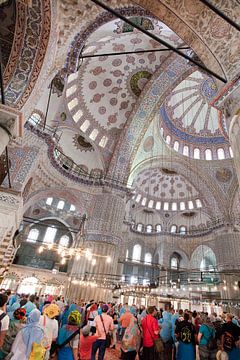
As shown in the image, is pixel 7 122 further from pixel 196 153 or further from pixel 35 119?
pixel 196 153

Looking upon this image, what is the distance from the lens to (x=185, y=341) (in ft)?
11.8

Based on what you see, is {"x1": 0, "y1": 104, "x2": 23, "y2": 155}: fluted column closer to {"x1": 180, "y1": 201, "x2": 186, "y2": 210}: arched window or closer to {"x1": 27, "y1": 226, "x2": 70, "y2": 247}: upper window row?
{"x1": 27, "y1": 226, "x2": 70, "y2": 247}: upper window row

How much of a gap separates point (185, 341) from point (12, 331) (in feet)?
9.44

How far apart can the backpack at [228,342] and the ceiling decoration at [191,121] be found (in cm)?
1441

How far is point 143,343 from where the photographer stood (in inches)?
150

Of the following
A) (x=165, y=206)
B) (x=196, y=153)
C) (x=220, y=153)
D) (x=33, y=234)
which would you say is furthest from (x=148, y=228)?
(x=33, y=234)

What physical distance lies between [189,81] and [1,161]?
1498cm

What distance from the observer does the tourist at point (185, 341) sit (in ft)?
11.5

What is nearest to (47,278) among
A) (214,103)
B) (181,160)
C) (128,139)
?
(128,139)

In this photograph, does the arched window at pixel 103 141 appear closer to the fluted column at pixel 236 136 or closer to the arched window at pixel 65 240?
the fluted column at pixel 236 136

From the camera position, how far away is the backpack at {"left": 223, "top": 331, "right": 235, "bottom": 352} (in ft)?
10.8

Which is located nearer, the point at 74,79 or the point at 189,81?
the point at 74,79

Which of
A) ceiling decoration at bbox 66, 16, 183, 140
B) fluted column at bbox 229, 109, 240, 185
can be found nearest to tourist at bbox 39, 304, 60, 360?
fluted column at bbox 229, 109, 240, 185

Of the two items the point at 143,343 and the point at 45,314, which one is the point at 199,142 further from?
the point at 45,314
